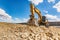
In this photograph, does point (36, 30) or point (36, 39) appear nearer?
point (36, 39)

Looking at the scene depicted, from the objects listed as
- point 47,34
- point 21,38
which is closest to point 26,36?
point 21,38

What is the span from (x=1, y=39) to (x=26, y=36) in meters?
1.24

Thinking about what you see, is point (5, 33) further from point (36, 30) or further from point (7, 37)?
point (36, 30)

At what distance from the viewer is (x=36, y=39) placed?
824 cm

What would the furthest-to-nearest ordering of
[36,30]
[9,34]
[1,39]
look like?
[36,30] < [9,34] < [1,39]

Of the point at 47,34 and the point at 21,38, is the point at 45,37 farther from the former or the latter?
the point at 21,38

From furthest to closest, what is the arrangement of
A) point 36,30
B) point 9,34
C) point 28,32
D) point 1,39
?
A: point 36,30 < point 28,32 < point 9,34 < point 1,39

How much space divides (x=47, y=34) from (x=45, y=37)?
53 cm

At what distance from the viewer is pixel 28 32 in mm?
8633

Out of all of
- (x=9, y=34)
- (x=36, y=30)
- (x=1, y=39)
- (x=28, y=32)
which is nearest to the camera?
(x=1, y=39)

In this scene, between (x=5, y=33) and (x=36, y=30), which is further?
(x=36, y=30)

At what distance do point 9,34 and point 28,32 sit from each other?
1.07 m

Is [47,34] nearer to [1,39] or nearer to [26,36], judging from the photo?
[26,36]

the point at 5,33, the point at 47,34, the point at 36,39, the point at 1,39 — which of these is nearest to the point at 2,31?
the point at 5,33
